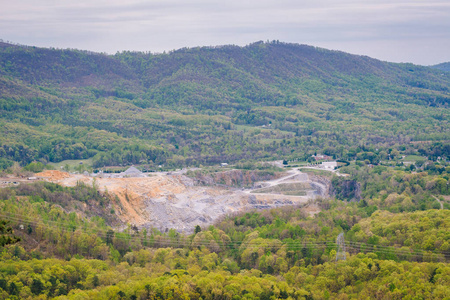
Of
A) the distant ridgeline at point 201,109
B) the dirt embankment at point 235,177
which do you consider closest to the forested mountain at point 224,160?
the distant ridgeline at point 201,109

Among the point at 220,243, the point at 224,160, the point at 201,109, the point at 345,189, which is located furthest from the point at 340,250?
the point at 201,109

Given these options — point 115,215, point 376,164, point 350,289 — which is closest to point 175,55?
point 376,164

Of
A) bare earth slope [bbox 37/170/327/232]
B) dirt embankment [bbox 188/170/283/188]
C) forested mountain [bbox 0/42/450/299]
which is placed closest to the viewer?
forested mountain [bbox 0/42/450/299]

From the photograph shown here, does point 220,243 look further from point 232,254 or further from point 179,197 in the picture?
point 179,197

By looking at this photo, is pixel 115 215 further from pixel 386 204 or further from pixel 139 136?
pixel 139 136

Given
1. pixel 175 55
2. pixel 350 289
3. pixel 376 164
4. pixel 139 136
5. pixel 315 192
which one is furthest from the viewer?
pixel 175 55

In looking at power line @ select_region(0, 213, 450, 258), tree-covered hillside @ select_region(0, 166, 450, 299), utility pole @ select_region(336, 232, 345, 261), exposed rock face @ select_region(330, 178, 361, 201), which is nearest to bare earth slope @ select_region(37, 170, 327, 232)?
exposed rock face @ select_region(330, 178, 361, 201)

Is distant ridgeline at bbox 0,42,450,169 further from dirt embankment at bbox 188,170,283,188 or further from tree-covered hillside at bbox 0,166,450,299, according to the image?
tree-covered hillside at bbox 0,166,450,299
